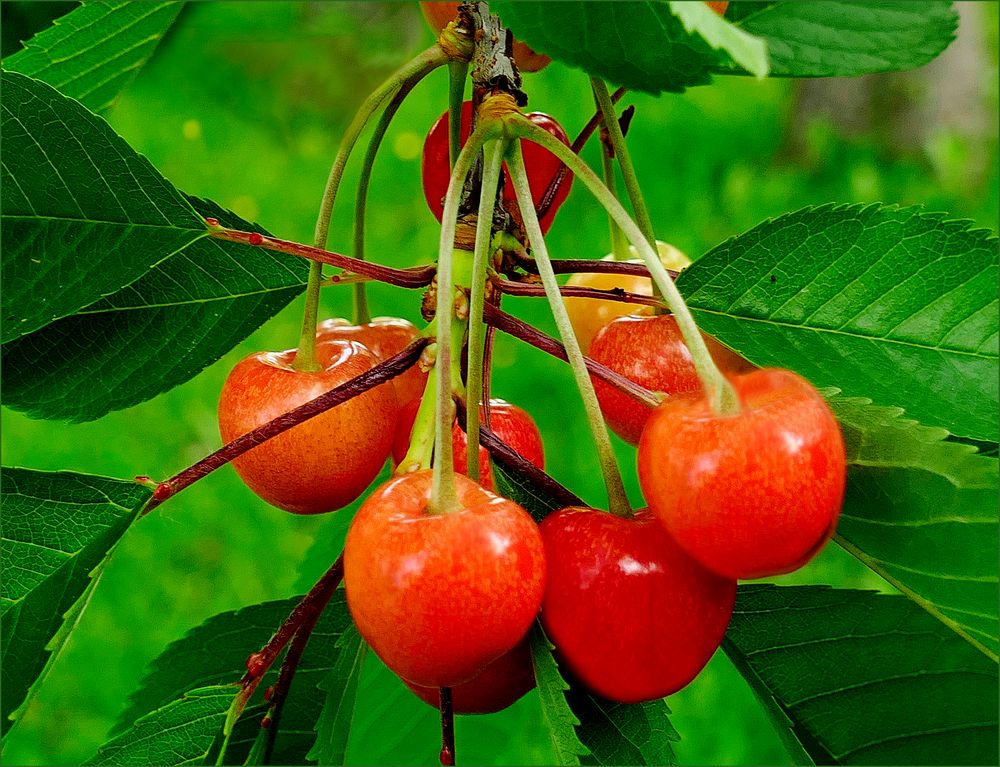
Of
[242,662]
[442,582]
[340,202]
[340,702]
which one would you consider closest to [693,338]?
[442,582]

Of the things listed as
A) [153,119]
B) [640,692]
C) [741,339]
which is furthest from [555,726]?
[153,119]

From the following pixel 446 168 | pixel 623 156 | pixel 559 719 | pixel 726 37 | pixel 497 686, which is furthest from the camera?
pixel 446 168

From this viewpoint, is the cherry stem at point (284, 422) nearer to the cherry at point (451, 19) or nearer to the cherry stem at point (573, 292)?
the cherry stem at point (573, 292)

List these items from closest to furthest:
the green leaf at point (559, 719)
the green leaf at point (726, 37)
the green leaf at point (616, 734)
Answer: the green leaf at point (726, 37), the green leaf at point (559, 719), the green leaf at point (616, 734)

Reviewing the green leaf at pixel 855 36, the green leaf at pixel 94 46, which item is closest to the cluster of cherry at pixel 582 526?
the green leaf at pixel 855 36

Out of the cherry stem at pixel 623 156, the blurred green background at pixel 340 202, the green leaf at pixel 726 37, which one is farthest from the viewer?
the blurred green background at pixel 340 202

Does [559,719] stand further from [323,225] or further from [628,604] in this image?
[323,225]
